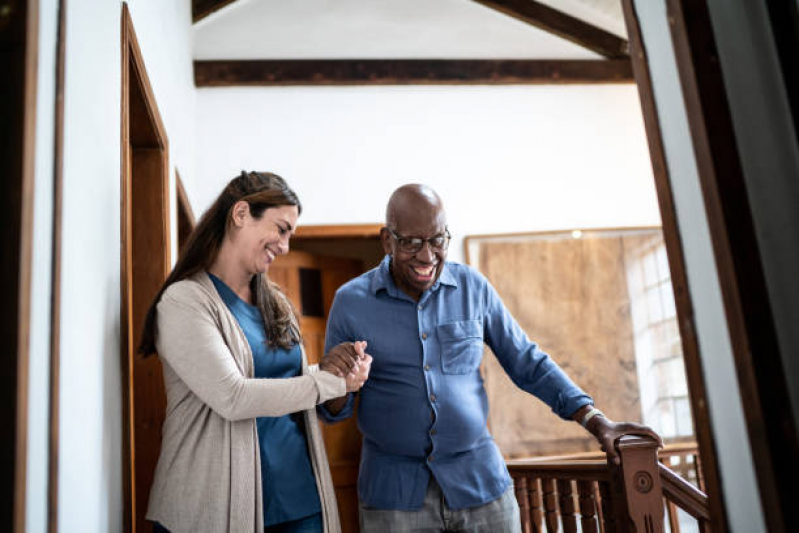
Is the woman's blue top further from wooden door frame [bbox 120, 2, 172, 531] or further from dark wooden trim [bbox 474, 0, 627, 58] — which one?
dark wooden trim [bbox 474, 0, 627, 58]

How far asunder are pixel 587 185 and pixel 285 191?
10.8 ft

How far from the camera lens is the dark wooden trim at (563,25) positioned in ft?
16.2

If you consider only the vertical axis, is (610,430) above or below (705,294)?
below

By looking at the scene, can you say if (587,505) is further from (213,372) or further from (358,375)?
(213,372)

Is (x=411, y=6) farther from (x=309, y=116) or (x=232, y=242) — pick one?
(x=232, y=242)

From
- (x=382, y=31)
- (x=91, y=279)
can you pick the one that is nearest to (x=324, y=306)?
(x=382, y=31)

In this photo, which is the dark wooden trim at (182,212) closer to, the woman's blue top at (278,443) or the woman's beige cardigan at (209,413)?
the woman's blue top at (278,443)

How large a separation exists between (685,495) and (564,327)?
2.32 m

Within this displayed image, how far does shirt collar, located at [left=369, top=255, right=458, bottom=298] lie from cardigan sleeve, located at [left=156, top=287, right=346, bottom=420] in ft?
1.64

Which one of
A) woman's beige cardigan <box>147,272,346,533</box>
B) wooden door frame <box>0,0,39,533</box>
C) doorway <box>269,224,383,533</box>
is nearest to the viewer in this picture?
wooden door frame <box>0,0,39,533</box>

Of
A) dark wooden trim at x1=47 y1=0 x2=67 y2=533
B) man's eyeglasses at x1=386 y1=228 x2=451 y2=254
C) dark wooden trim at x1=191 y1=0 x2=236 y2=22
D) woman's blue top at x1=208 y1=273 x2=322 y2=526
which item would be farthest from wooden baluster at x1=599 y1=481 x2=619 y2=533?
dark wooden trim at x1=191 y1=0 x2=236 y2=22

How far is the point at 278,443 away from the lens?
173 cm

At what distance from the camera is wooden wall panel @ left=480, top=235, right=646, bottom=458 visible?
4445mm

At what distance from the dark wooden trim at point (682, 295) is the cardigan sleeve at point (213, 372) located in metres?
0.81
